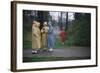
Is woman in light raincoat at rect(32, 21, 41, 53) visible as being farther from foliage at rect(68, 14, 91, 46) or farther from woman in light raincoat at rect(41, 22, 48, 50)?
foliage at rect(68, 14, 91, 46)

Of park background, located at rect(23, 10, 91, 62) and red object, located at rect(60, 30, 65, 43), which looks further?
red object, located at rect(60, 30, 65, 43)

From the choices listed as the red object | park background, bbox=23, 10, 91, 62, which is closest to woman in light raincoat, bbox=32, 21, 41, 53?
park background, bbox=23, 10, 91, 62

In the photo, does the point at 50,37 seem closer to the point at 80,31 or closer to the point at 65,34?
the point at 65,34

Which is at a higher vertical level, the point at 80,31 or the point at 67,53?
the point at 80,31

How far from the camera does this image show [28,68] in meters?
1.82

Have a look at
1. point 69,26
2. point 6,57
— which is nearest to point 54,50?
point 69,26

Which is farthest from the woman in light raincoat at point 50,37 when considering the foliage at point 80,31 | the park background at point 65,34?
the foliage at point 80,31

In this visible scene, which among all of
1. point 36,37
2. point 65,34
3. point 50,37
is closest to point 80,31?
point 65,34

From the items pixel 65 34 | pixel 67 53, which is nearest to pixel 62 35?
pixel 65 34

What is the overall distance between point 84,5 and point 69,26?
26 centimetres

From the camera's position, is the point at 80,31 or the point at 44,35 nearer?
the point at 44,35

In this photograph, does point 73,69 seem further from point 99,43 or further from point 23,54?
point 23,54

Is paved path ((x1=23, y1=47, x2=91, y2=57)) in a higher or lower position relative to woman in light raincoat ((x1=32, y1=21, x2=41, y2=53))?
lower

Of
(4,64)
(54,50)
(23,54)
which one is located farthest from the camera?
(54,50)
